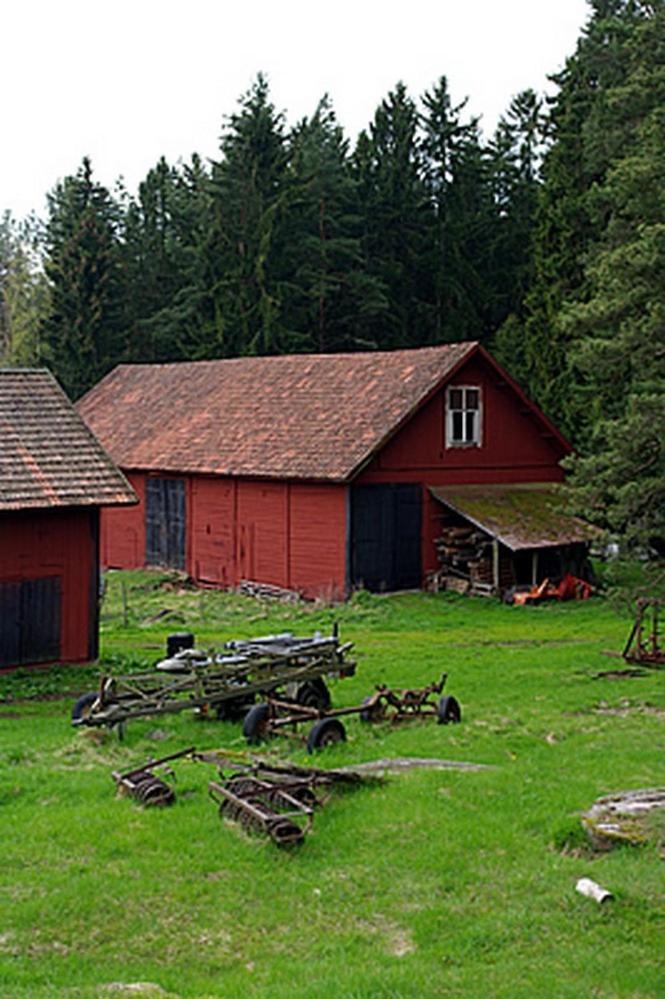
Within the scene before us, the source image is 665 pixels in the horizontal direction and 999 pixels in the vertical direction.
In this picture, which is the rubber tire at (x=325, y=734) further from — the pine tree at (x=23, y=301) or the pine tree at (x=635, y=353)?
the pine tree at (x=23, y=301)

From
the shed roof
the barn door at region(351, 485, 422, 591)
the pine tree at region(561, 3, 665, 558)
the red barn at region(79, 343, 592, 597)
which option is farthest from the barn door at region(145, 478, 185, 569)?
the pine tree at region(561, 3, 665, 558)

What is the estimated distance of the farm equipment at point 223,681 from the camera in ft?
56.0

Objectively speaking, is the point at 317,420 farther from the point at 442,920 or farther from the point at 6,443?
the point at 442,920

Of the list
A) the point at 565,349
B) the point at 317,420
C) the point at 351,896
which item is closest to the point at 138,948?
the point at 351,896

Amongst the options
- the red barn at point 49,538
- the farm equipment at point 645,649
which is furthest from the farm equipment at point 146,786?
the farm equipment at point 645,649

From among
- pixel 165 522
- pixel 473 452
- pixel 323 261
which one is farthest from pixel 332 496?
pixel 323 261

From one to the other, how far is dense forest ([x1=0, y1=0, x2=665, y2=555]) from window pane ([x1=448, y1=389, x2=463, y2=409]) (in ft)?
19.6

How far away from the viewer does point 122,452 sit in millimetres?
42469

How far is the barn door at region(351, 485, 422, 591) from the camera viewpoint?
110 feet

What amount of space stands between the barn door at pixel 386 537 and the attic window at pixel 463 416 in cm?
224

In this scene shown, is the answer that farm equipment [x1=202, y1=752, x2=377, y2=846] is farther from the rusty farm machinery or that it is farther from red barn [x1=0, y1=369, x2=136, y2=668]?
red barn [x1=0, y1=369, x2=136, y2=668]

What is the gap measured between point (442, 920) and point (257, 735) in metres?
7.23

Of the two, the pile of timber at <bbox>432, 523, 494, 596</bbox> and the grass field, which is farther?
the pile of timber at <bbox>432, 523, 494, 596</bbox>

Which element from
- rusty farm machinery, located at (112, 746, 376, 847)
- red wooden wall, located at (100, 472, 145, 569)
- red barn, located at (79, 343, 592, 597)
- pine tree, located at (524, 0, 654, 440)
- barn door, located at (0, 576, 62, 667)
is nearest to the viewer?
rusty farm machinery, located at (112, 746, 376, 847)
